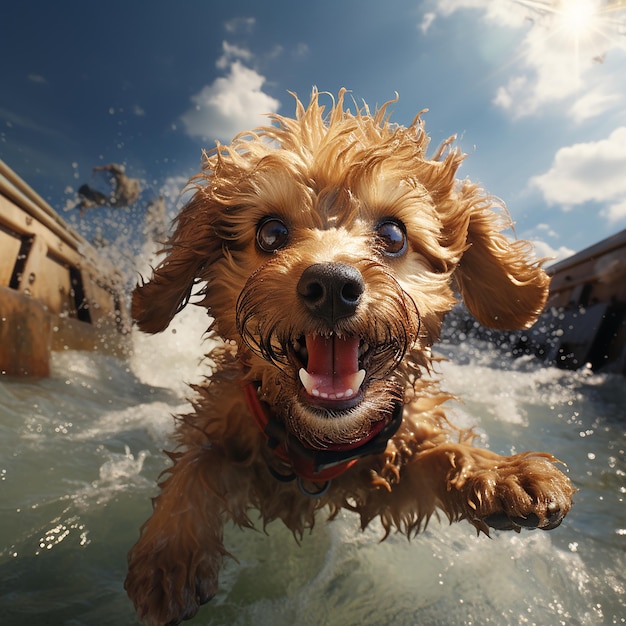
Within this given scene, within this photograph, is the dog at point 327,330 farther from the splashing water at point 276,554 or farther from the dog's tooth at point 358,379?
the splashing water at point 276,554

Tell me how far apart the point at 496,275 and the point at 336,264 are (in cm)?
141

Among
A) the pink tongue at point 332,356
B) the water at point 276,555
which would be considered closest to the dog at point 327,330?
the pink tongue at point 332,356

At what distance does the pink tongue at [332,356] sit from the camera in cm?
184

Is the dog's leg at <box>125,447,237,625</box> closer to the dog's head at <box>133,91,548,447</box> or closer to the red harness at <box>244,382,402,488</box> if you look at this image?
the red harness at <box>244,382,402,488</box>

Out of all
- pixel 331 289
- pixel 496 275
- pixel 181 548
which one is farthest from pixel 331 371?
pixel 496 275

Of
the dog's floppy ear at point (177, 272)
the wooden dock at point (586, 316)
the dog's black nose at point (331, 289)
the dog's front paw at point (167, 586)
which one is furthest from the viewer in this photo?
the wooden dock at point (586, 316)

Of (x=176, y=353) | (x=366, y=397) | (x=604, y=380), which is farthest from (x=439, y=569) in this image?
(x=176, y=353)

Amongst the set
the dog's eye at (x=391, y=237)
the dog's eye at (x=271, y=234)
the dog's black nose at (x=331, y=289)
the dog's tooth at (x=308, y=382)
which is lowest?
the dog's tooth at (x=308, y=382)

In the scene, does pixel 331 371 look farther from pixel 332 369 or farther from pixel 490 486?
pixel 490 486

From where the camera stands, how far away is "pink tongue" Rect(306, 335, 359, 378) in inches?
72.4

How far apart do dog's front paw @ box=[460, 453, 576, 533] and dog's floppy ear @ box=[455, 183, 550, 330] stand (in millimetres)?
945

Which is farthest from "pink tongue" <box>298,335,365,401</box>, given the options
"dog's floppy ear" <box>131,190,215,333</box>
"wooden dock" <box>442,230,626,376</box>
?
"wooden dock" <box>442,230,626,376</box>

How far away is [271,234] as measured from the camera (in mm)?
2184

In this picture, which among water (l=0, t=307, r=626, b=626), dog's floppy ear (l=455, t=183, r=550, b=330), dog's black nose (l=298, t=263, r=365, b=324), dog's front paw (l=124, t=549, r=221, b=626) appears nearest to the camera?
dog's black nose (l=298, t=263, r=365, b=324)
